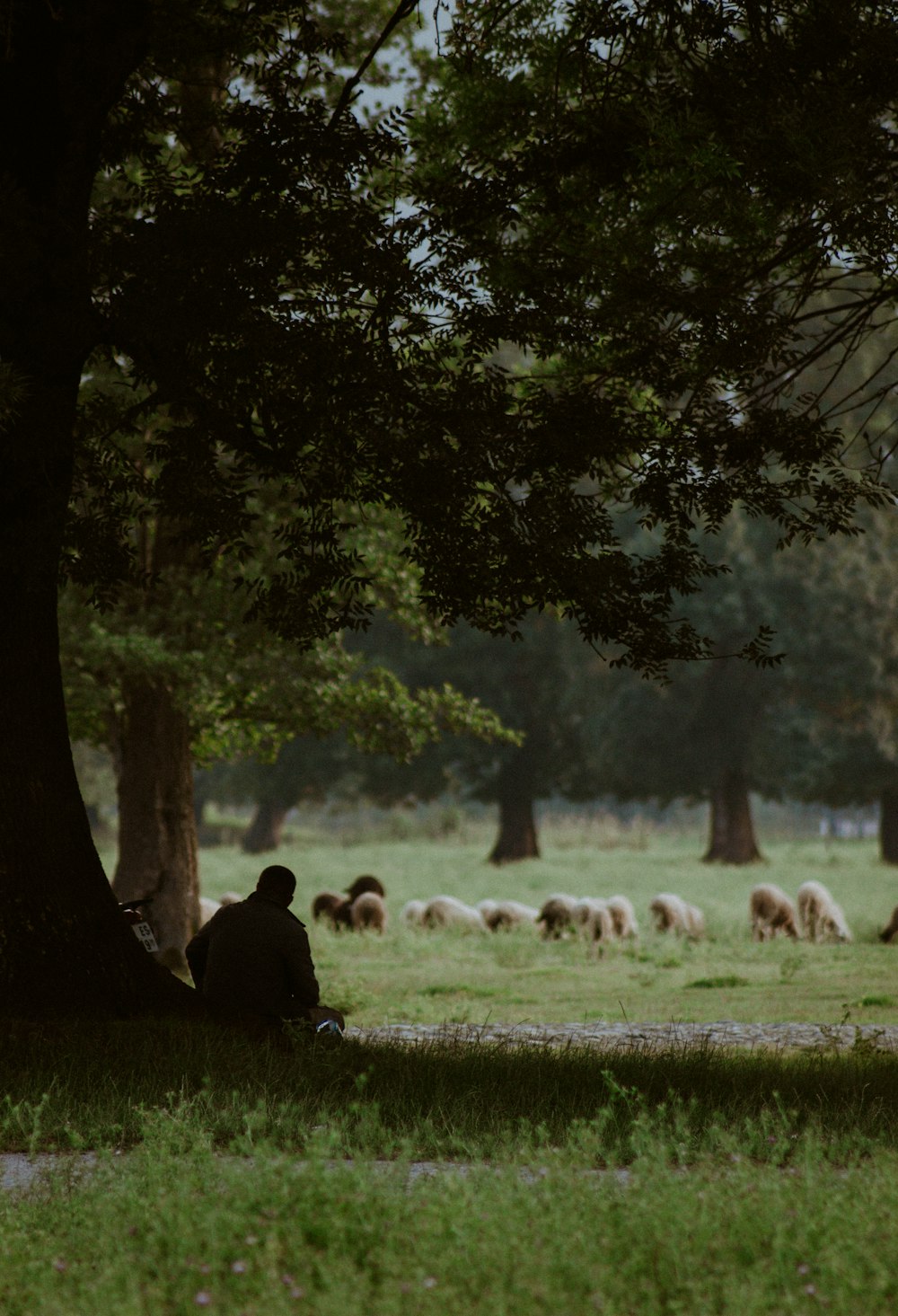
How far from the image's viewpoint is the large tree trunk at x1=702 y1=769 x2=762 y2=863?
45438mm

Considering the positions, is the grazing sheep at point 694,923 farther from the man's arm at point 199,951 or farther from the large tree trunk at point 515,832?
the large tree trunk at point 515,832

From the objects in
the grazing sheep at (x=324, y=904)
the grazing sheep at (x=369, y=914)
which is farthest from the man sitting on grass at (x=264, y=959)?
the grazing sheep at (x=324, y=904)

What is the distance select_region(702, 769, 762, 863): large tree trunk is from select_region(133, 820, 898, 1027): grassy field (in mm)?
8971

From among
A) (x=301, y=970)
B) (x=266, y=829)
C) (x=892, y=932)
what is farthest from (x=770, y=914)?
(x=266, y=829)

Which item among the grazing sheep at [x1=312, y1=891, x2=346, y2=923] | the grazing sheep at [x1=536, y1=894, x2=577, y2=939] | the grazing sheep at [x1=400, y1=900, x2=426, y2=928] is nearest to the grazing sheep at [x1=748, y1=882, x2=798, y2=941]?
the grazing sheep at [x1=536, y1=894, x2=577, y2=939]

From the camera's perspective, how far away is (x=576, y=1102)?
692 centimetres


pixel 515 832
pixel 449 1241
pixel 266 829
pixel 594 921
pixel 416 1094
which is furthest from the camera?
pixel 266 829

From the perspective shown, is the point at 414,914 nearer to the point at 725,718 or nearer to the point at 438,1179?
the point at 438,1179

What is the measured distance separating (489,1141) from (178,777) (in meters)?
12.0

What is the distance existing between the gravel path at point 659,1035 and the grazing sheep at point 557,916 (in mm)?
8482

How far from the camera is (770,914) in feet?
70.7

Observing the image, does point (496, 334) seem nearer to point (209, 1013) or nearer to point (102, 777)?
point (209, 1013)

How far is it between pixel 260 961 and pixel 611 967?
1015 cm

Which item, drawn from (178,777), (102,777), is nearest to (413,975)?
(178,777)
